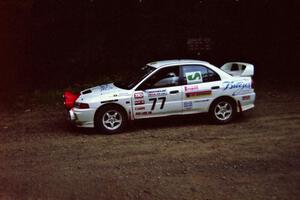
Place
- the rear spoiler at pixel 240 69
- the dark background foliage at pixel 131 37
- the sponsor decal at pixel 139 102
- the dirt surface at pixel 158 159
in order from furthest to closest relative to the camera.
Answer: the dark background foliage at pixel 131 37 < the rear spoiler at pixel 240 69 < the sponsor decal at pixel 139 102 < the dirt surface at pixel 158 159

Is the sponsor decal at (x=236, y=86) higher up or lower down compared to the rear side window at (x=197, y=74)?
lower down

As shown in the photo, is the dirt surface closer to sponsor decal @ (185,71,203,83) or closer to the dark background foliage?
sponsor decal @ (185,71,203,83)

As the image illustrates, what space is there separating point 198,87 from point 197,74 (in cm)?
32

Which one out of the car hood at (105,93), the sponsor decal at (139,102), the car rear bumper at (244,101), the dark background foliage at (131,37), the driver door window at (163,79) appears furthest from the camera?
the dark background foliage at (131,37)

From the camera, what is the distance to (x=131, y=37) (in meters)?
17.6

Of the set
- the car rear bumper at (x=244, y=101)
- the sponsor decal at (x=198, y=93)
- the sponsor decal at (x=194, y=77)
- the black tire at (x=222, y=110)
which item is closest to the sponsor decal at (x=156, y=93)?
the sponsor decal at (x=198, y=93)

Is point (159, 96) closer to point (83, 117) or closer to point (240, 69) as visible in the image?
point (83, 117)

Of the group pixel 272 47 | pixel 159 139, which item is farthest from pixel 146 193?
pixel 272 47

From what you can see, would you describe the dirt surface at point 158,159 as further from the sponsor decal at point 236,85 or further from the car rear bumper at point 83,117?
the sponsor decal at point 236,85

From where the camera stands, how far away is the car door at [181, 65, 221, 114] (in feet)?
A: 33.5

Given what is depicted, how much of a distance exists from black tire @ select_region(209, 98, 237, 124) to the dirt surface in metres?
0.23

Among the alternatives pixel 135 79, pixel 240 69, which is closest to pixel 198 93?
pixel 135 79

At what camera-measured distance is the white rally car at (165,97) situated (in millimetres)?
9836

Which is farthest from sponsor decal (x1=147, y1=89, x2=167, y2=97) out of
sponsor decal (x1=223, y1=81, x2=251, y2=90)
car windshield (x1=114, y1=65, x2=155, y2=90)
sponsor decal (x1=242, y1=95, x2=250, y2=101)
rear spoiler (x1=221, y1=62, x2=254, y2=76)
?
rear spoiler (x1=221, y1=62, x2=254, y2=76)
